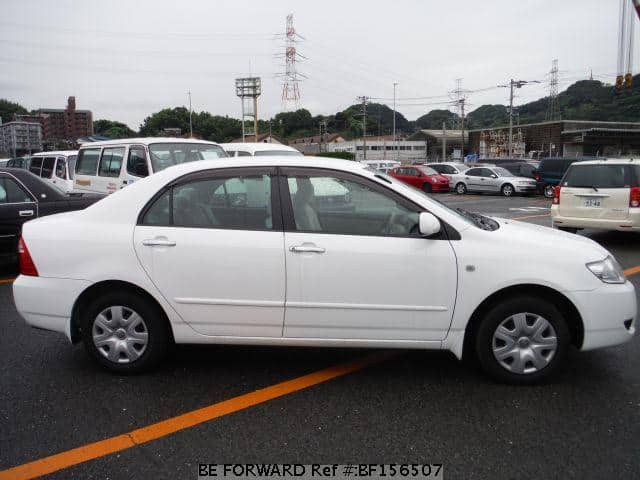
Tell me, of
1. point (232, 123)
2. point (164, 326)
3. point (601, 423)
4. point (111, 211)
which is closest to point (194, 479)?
point (164, 326)

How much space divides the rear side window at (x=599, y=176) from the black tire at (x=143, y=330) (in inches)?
310

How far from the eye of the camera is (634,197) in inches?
334

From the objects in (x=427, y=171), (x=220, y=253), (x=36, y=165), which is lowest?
(x=220, y=253)

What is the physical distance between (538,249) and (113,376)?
3062 mm

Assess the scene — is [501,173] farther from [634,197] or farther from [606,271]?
[606,271]

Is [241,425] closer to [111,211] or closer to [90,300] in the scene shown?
[90,300]

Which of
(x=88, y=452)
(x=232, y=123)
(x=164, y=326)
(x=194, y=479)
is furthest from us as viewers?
(x=232, y=123)

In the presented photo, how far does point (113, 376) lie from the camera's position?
12.3 ft

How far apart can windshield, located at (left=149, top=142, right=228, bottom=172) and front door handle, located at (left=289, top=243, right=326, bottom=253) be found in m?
6.80

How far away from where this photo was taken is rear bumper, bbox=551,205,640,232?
334 inches

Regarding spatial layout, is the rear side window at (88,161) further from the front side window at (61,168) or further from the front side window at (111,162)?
the front side window at (61,168)

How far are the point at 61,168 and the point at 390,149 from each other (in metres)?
73.7

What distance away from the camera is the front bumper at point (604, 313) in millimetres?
3441

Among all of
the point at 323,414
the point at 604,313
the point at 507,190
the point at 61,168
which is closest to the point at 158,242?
the point at 323,414
